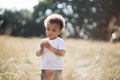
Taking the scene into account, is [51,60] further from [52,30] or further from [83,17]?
[83,17]

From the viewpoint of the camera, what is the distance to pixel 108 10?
28.5m

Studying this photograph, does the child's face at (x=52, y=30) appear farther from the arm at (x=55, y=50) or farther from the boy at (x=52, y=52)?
the arm at (x=55, y=50)

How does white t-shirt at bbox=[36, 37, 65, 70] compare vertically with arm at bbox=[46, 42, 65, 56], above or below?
below

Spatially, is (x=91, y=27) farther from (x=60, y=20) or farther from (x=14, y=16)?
(x=60, y=20)

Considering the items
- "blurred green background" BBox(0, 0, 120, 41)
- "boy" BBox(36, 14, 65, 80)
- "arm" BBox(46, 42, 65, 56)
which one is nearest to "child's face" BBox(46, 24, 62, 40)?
"boy" BBox(36, 14, 65, 80)

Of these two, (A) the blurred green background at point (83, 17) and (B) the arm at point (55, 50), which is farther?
(A) the blurred green background at point (83, 17)

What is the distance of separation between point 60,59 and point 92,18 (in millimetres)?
24969

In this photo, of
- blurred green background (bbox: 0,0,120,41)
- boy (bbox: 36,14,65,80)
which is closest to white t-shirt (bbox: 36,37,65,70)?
boy (bbox: 36,14,65,80)

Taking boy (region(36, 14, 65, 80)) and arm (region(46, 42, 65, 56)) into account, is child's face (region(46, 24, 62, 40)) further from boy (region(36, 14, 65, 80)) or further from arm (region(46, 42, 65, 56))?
arm (region(46, 42, 65, 56))

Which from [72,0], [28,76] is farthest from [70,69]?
[72,0]

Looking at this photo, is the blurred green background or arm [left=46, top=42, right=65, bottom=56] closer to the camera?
arm [left=46, top=42, right=65, bottom=56]

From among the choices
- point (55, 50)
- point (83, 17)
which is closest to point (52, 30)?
point (55, 50)

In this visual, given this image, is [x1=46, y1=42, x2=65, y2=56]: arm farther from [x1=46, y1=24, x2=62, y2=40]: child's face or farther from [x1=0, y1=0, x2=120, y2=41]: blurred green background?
[x1=0, y1=0, x2=120, y2=41]: blurred green background

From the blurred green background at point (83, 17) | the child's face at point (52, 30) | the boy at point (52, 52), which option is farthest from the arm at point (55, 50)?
the blurred green background at point (83, 17)
